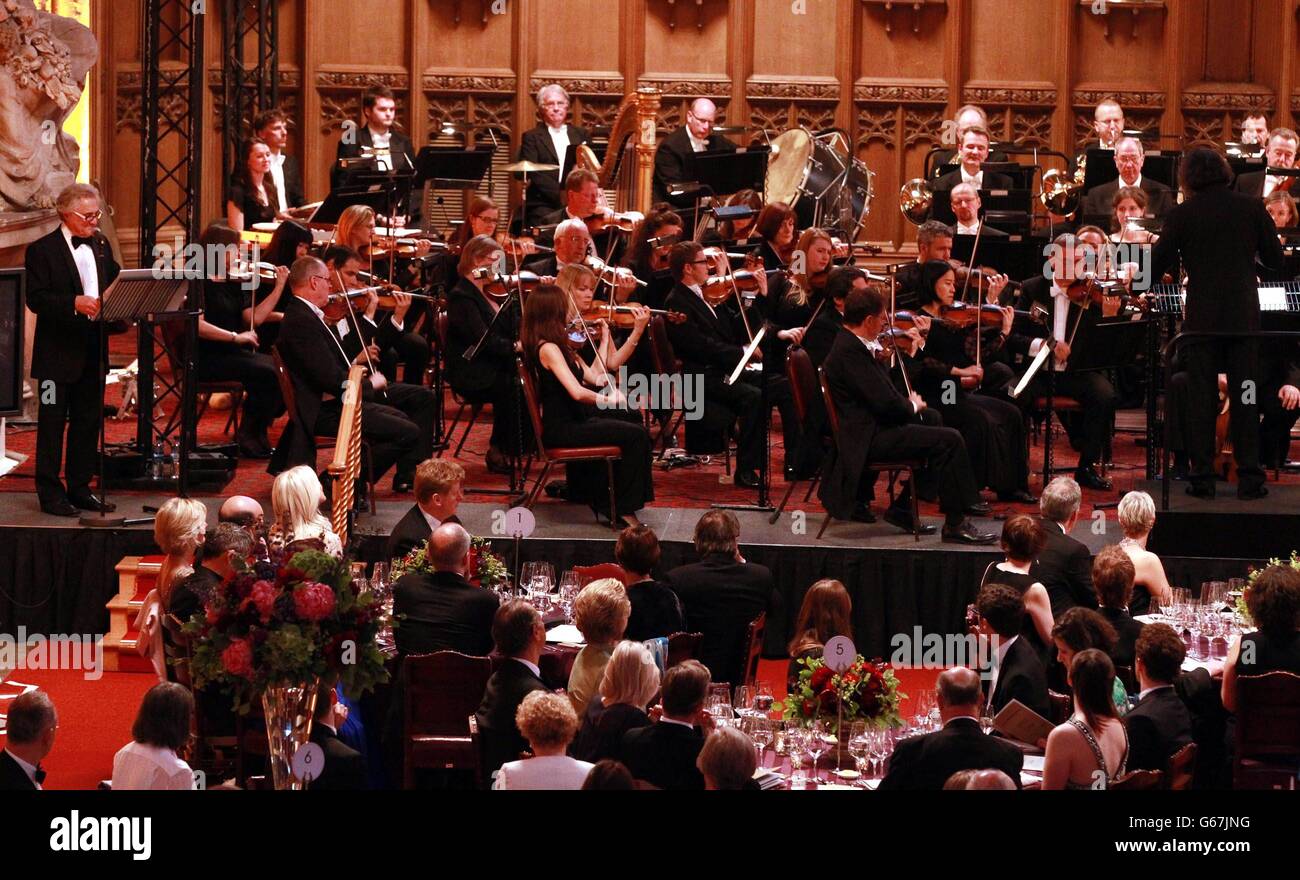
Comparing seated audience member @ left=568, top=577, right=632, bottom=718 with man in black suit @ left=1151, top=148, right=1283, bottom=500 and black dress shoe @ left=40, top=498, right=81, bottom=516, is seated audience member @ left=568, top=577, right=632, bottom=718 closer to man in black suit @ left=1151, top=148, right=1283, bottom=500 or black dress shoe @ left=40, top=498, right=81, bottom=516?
black dress shoe @ left=40, top=498, right=81, bottom=516

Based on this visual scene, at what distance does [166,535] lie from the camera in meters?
7.65

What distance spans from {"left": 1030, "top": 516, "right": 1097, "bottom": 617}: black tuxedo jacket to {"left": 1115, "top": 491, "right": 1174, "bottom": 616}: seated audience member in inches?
7.1

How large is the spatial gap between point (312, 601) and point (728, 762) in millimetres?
1353

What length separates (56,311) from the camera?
9.47 meters

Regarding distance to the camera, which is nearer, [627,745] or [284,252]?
[627,745]

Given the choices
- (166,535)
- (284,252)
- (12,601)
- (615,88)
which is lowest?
(12,601)

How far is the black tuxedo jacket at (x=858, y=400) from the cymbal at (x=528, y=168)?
15.1 ft

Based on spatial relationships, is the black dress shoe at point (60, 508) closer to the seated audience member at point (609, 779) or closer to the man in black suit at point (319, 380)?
the man in black suit at point (319, 380)

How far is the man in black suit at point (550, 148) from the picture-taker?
14016mm

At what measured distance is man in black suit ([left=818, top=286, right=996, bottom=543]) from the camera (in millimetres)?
9508

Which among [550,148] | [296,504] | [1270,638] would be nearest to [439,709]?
[296,504]

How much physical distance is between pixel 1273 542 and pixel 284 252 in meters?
5.80

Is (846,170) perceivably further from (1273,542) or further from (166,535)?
(166,535)
